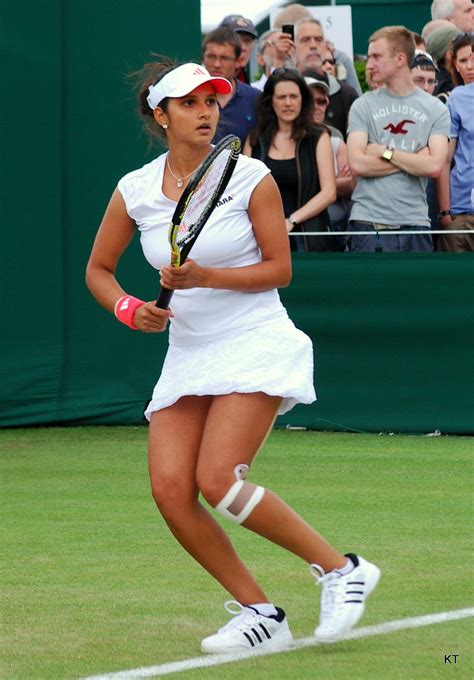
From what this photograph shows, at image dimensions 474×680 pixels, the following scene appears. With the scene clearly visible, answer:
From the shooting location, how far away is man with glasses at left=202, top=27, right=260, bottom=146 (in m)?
10.5

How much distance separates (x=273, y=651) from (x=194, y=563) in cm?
156

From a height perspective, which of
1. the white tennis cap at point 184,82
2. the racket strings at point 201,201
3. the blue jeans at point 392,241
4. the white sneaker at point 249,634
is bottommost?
the white sneaker at point 249,634

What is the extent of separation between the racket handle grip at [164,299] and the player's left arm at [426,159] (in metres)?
5.41

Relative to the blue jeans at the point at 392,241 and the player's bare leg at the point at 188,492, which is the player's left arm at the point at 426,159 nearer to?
the blue jeans at the point at 392,241

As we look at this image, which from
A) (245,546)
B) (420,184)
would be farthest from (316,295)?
(245,546)

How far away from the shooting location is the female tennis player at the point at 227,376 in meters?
4.70

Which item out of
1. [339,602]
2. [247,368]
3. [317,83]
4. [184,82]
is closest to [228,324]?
[247,368]

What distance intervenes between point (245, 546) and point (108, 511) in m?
1.13

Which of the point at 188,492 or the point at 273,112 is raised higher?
the point at 273,112

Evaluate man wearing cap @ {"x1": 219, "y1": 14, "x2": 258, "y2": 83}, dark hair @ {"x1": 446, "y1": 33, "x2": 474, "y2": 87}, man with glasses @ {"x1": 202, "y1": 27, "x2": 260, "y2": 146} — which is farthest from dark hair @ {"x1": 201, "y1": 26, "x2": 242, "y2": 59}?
dark hair @ {"x1": 446, "y1": 33, "x2": 474, "y2": 87}

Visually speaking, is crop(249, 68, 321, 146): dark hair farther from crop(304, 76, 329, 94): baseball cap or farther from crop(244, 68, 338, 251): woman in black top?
crop(304, 76, 329, 94): baseball cap

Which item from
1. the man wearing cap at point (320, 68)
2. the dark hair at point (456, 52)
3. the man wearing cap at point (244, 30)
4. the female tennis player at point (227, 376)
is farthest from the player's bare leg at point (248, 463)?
the man wearing cap at point (244, 30)

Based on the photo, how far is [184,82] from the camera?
482 cm

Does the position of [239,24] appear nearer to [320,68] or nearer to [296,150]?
[320,68]
